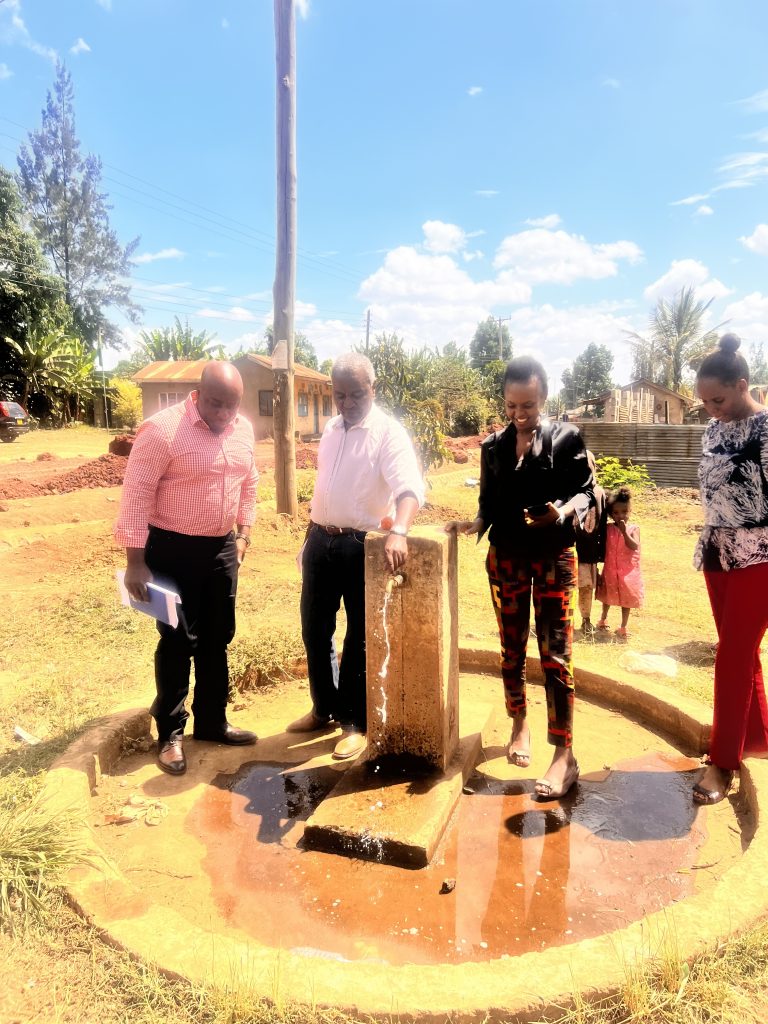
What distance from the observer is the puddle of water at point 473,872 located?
2080 mm

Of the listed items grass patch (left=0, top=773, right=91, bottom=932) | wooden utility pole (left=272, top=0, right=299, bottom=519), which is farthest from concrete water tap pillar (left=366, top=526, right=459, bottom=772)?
wooden utility pole (left=272, top=0, right=299, bottom=519)

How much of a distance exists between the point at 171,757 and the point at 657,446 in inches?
556

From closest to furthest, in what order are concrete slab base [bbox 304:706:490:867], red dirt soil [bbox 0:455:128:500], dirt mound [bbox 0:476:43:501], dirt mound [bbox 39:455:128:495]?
1. concrete slab base [bbox 304:706:490:867]
2. dirt mound [bbox 0:476:43:501]
3. red dirt soil [bbox 0:455:128:500]
4. dirt mound [bbox 39:455:128:495]

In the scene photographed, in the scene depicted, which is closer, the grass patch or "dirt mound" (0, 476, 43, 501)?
the grass patch

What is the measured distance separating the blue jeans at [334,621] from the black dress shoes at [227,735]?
36cm

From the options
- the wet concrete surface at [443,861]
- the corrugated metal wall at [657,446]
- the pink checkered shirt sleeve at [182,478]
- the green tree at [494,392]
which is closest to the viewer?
the wet concrete surface at [443,861]

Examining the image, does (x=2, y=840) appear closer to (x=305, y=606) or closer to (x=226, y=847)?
(x=226, y=847)

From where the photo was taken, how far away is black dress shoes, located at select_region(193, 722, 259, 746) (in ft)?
11.0

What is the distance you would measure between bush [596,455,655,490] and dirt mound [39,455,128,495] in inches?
340

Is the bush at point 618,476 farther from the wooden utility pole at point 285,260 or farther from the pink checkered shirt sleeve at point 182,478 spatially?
the pink checkered shirt sleeve at point 182,478

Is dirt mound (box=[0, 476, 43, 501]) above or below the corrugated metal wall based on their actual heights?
below

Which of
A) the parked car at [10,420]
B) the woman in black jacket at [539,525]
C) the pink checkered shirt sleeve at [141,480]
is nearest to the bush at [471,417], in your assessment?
the parked car at [10,420]

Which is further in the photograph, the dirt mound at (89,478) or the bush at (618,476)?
the dirt mound at (89,478)

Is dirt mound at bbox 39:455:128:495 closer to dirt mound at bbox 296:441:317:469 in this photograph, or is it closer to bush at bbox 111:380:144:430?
dirt mound at bbox 296:441:317:469
